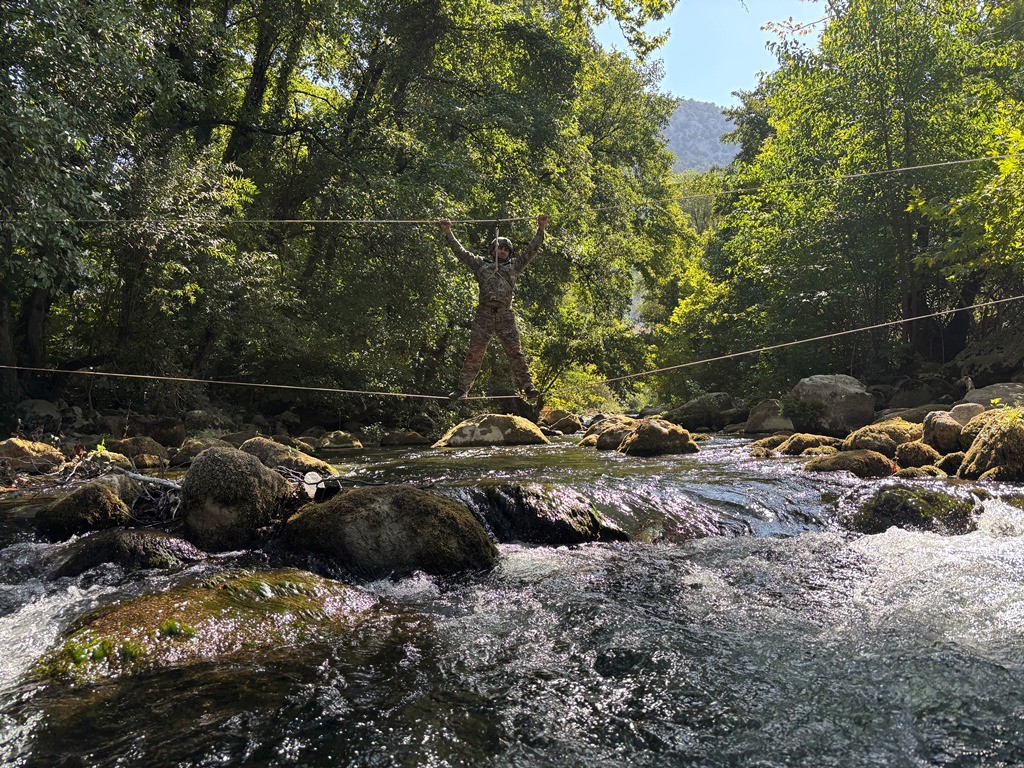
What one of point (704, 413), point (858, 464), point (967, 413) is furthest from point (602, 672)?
point (704, 413)

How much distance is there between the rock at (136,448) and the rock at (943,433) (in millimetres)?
13667

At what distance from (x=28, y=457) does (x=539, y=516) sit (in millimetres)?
8292

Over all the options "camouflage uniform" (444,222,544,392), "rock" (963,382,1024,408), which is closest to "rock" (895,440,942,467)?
"rock" (963,382,1024,408)

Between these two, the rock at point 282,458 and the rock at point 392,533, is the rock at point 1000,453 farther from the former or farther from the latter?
the rock at point 282,458

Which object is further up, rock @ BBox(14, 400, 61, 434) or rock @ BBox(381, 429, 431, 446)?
rock @ BBox(14, 400, 61, 434)

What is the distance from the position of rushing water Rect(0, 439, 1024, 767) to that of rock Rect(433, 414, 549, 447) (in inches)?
388

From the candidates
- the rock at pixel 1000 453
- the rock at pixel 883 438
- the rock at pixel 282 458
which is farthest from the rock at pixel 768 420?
the rock at pixel 282 458

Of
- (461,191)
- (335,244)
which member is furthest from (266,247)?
(461,191)

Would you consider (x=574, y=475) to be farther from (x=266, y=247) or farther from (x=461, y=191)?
(x=266, y=247)

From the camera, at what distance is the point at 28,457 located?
34.1 ft

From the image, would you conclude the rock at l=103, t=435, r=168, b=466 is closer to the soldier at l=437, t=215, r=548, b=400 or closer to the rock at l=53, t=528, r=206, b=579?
the soldier at l=437, t=215, r=548, b=400

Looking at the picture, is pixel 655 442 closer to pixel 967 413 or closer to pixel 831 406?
pixel 967 413

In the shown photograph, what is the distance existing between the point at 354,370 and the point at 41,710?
1675 cm

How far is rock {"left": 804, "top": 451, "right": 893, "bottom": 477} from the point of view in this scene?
34.2 ft
